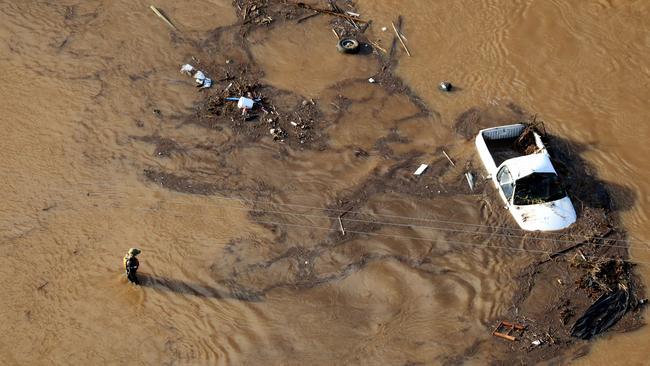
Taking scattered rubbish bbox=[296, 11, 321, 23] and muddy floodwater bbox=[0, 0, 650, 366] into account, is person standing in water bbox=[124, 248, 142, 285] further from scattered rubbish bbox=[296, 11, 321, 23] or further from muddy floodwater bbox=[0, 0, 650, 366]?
scattered rubbish bbox=[296, 11, 321, 23]

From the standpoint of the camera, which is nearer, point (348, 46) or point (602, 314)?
point (602, 314)

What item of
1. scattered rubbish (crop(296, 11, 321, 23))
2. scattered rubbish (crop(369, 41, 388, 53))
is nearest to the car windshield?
scattered rubbish (crop(369, 41, 388, 53))

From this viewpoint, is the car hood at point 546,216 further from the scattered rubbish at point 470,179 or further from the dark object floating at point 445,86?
the dark object floating at point 445,86

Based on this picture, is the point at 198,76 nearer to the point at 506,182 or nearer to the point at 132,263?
the point at 132,263

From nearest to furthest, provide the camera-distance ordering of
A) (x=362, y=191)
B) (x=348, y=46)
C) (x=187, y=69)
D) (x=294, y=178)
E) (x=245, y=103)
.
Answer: (x=362, y=191), (x=294, y=178), (x=245, y=103), (x=187, y=69), (x=348, y=46)

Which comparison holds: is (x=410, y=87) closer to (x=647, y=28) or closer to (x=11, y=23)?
(x=647, y=28)

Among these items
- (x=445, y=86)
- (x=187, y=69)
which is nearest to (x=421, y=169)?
(x=445, y=86)
